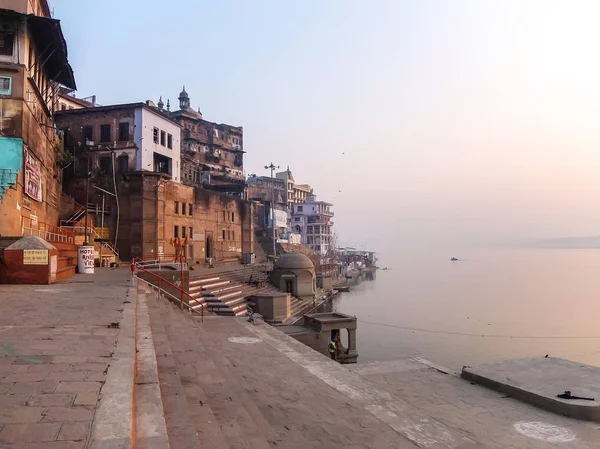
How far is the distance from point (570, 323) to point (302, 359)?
4354 cm

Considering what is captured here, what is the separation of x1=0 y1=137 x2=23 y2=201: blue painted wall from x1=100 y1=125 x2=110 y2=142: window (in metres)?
16.0

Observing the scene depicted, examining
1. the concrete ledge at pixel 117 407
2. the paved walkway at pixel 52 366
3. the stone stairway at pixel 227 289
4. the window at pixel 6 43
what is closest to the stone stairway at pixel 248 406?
the concrete ledge at pixel 117 407

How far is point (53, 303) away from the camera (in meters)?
10.6

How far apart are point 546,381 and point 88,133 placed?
36.2 metres

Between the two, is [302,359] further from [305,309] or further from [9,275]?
[305,309]

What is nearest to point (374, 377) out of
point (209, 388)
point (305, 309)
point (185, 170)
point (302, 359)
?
point (302, 359)

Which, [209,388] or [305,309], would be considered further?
[305,309]

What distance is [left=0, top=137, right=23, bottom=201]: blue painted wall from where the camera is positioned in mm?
19031

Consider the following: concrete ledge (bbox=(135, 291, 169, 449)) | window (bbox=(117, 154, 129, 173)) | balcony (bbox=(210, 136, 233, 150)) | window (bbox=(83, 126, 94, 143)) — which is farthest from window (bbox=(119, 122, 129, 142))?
concrete ledge (bbox=(135, 291, 169, 449))

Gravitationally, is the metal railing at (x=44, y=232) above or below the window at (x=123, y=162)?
below

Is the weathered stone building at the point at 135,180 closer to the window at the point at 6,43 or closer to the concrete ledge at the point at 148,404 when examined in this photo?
the window at the point at 6,43

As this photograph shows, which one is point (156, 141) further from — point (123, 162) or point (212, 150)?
point (212, 150)

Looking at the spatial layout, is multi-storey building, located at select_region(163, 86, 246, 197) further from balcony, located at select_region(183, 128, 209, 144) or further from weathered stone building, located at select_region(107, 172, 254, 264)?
weathered stone building, located at select_region(107, 172, 254, 264)

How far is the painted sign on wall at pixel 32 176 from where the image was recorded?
21.0 m
